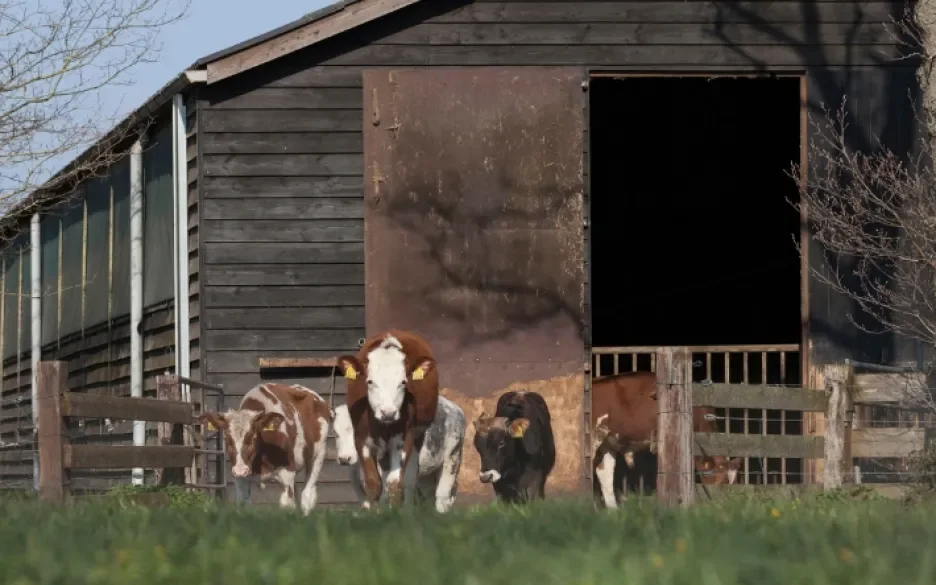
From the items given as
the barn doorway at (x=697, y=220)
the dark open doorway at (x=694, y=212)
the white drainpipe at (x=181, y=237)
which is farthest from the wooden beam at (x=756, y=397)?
the dark open doorway at (x=694, y=212)

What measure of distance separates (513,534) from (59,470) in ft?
20.9

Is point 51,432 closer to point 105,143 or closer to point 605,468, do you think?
point 605,468

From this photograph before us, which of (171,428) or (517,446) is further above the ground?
(171,428)

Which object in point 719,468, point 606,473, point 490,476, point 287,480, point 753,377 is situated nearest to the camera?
point 287,480

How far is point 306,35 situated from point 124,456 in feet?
15.7

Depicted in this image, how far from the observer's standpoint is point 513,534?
6203 millimetres

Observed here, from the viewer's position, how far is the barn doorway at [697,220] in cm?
2342

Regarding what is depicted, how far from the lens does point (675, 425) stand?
1214 cm

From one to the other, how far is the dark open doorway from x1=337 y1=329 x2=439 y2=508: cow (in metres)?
9.66

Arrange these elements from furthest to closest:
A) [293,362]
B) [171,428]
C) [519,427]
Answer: [293,362], [171,428], [519,427]

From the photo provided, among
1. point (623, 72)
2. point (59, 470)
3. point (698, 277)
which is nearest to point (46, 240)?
point (698, 277)

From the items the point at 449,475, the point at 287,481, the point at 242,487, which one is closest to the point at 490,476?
the point at 449,475

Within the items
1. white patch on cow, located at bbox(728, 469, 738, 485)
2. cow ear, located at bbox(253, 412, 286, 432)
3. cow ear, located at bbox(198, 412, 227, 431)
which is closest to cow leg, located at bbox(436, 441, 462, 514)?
cow ear, located at bbox(253, 412, 286, 432)

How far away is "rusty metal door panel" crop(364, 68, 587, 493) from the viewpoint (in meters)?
15.7
